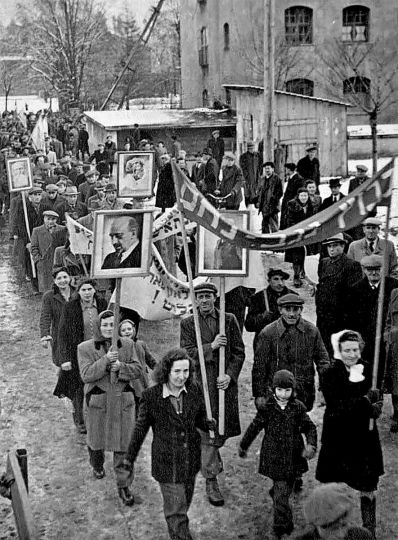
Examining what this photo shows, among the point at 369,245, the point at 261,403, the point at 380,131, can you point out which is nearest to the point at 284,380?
the point at 261,403

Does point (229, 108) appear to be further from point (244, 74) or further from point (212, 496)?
point (212, 496)

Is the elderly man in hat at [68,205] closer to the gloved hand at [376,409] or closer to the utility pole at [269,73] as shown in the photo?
the utility pole at [269,73]

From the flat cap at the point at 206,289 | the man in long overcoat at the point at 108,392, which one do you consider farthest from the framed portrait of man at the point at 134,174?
the man in long overcoat at the point at 108,392

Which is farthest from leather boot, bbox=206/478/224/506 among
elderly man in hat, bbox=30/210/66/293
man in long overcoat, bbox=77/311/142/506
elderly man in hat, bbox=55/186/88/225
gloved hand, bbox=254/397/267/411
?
elderly man in hat, bbox=55/186/88/225

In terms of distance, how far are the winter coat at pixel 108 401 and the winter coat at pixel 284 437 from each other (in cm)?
126

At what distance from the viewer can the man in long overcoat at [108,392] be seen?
7.10 metres

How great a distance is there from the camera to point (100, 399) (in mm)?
7160

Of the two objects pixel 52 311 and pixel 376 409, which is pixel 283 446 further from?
pixel 52 311

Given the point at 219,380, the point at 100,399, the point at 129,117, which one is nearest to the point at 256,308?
the point at 219,380

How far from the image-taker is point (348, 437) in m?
6.30

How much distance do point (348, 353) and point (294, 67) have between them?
100ft

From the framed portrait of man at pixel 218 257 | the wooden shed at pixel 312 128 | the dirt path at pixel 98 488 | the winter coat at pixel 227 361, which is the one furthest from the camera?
the wooden shed at pixel 312 128

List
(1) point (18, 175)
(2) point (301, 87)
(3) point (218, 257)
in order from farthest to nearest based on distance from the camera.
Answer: (2) point (301, 87), (1) point (18, 175), (3) point (218, 257)

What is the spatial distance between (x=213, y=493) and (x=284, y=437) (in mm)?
995
